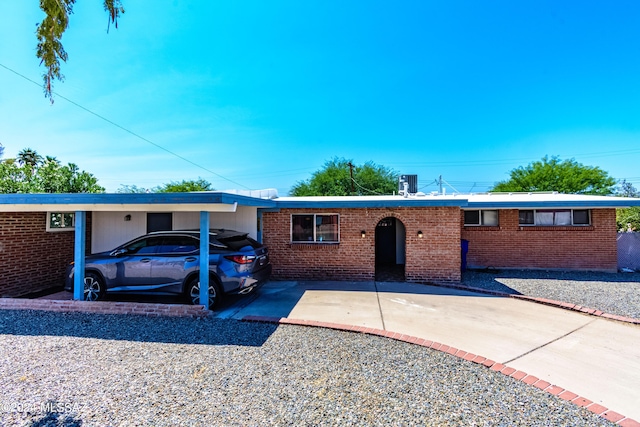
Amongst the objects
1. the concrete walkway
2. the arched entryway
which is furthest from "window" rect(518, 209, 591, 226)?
the concrete walkway

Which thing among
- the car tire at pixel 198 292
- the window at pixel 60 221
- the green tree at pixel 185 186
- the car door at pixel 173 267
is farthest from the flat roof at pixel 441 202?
the green tree at pixel 185 186

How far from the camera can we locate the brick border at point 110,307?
5.55 meters

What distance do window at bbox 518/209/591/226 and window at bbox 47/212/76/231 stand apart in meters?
13.9

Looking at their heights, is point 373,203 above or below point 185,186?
below

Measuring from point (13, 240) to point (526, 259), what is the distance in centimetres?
1450

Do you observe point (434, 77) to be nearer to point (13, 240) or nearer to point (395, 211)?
point (395, 211)

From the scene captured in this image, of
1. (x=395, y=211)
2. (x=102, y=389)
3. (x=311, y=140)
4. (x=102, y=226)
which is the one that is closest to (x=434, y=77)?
(x=395, y=211)

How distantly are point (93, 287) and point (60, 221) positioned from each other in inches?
111

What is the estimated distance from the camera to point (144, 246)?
21.1ft

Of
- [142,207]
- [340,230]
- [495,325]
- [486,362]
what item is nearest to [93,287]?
[142,207]

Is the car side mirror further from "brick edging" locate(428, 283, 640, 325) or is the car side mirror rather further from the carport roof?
"brick edging" locate(428, 283, 640, 325)

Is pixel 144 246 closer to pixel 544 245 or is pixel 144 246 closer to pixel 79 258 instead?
pixel 79 258

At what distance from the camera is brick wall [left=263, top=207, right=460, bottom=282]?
8328 millimetres

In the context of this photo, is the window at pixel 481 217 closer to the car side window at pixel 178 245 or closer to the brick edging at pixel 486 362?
the brick edging at pixel 486 362
